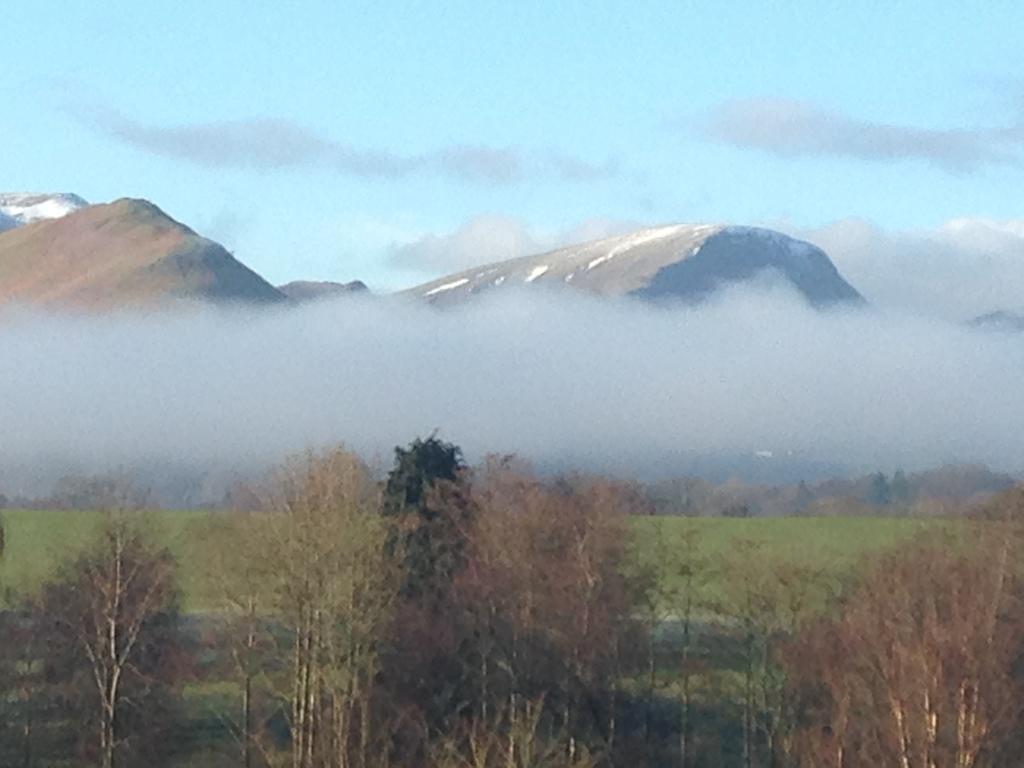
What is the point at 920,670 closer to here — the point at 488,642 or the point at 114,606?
the point at 488,642

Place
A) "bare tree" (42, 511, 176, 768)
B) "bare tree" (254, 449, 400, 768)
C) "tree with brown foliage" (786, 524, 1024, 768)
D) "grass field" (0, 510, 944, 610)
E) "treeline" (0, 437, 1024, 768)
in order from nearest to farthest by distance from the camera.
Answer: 1. "tree with brown foliage" (786, 524, 1024, 768)
2. "bare tree" (254, 449, 400, 768)
3. "treeline" (0, 437, 1024, 768)
4. "bare tree" (42, 511, 176, 768)
5. "grass field" (0, 510, 944, 610)

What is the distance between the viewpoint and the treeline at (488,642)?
51969 mm

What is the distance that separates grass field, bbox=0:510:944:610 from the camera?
61.2 meters

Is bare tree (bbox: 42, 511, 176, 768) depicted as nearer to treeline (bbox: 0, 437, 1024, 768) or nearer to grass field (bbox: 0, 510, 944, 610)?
treeline (bbox: 0, 437, 1024, 768)

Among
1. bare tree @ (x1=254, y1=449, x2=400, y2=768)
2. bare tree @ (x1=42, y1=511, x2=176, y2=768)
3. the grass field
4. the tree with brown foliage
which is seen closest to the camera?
the tree with brown foliage

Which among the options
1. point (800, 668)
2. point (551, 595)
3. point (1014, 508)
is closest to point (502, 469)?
point (551, 595)

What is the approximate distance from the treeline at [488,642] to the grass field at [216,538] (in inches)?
37.0

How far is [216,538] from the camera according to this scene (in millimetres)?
58375

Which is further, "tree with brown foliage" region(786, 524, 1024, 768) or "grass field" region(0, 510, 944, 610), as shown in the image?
"grass field" region(0, 510, 944, 610)

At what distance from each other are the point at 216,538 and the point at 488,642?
938 centimetres

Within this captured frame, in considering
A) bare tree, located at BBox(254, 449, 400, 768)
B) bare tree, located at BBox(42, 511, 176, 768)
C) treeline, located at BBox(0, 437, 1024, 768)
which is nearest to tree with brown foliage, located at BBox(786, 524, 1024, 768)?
treeline, located at BBox(0, 437, 1024, 768)

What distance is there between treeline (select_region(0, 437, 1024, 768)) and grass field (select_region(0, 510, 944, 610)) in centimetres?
94

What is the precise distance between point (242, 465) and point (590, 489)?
132564mm

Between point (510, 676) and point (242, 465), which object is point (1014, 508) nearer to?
point (510, 676)
